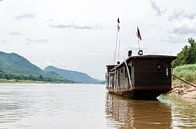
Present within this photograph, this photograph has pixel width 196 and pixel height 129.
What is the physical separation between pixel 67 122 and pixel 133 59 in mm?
14665

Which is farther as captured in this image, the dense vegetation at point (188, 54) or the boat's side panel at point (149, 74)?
the dense vegetation at point (188, 54)

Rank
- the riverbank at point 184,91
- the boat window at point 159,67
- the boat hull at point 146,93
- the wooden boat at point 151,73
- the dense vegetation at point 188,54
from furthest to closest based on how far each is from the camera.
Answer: the dense vegetation at point 188,54
the riverbank at point 184,91
the boat hull at point 146,93
the boat window at point 159,67
the wooden boat at point 151,73

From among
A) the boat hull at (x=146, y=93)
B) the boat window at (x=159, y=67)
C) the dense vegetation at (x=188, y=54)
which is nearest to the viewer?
the boat window at (x=159, y=67)

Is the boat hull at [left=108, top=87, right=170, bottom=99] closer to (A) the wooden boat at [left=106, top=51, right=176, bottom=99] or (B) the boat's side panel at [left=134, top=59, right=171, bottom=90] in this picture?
(A) the wooden boat at [left=106, top=51, right=176, bottom=99]

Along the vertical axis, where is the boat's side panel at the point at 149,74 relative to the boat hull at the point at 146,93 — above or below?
above

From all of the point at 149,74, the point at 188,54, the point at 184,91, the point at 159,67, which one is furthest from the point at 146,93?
the point at 188,54

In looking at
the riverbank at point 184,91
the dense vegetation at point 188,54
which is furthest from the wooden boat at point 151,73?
the dense vegetation at point 188,54

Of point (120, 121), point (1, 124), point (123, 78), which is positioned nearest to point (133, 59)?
point (123, 78)

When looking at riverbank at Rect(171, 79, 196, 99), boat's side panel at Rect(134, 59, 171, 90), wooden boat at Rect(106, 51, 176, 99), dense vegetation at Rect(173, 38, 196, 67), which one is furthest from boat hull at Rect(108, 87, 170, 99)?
dense vegetation at Rect(173, 38, 196, 67)

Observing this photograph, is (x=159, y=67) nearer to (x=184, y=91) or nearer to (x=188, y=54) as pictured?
(x=184, y=91)

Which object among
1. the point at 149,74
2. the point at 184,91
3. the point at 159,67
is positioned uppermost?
the point at 159,67

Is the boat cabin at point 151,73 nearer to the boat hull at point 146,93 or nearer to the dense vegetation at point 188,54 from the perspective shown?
the boat hull at point 146,93

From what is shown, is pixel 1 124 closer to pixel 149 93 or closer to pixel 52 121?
pixel 52 121

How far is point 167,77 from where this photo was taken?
30672 mm
